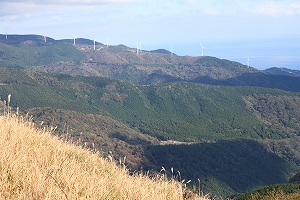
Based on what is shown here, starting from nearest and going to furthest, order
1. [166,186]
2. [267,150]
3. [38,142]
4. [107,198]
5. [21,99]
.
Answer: [107,198] < [166,186] < [38,142] < [267,150] < [21,99]

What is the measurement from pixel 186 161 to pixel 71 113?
5207 cm

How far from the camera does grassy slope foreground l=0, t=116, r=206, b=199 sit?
6.33 meters

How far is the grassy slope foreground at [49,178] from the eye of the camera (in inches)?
249

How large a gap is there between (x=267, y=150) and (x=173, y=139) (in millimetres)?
45457

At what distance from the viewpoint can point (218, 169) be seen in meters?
144

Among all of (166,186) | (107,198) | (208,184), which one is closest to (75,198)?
(107,198)

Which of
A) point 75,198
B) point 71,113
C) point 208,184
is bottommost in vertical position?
point 208,184

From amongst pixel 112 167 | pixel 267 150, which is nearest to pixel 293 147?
pixel 267 150

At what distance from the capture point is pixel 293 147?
611 feet

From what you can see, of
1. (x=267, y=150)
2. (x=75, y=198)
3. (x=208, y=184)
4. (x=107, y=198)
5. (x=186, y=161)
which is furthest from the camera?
→ (x=267, y=150)

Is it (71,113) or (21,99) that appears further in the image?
(21,99)

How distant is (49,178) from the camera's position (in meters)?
6.91

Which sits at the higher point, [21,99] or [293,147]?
[21,99]

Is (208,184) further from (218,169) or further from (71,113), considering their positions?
(71,113)
